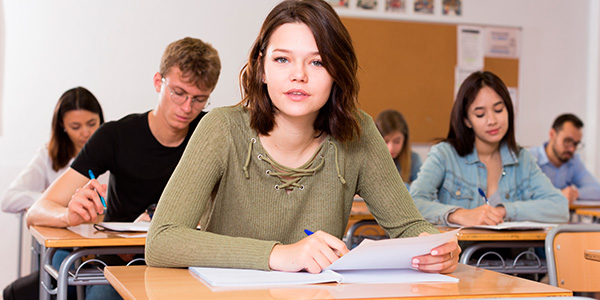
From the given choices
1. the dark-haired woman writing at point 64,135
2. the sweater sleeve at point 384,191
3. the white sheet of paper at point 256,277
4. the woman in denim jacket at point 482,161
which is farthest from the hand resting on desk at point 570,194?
the white sheet of paper at point 256,277

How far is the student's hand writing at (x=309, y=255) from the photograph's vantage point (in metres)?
1.18

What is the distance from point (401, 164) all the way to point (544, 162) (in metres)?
1.29

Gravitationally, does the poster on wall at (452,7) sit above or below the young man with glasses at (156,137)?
above

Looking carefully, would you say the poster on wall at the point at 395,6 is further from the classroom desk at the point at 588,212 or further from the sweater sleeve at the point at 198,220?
the sweater sleeve at the point at 198,220

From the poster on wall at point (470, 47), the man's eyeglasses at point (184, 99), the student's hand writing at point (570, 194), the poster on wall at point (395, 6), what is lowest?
the student's hand writing at point (570, 194)

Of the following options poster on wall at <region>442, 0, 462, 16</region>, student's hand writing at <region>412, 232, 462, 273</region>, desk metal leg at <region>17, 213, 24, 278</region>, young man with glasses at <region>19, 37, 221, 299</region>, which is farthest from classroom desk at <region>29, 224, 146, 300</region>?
poster on wall at <region>442, 0, 462, 16</region>

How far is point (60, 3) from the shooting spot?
4195 millimetres

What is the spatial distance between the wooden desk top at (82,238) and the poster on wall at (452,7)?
13.2ft

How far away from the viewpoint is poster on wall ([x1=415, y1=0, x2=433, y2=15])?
5.31m

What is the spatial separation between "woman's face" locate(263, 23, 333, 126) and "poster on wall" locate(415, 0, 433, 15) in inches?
162

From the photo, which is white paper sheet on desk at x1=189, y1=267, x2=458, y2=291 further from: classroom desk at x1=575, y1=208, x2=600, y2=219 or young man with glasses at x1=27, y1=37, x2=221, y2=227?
classroom desk at x1=575, y1=208, x2=600, y2=219

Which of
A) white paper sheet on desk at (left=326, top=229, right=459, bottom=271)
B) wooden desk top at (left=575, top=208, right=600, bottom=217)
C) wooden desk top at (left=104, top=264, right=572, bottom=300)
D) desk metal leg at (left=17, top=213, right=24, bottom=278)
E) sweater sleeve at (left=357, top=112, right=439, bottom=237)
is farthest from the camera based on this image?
desk metal leg at (left=17, top=213, right=24, bottom=278)

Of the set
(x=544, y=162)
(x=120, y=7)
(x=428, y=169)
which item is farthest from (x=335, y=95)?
(x=544, y=162)

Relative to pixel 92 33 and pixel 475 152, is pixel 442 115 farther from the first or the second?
pixel 92 33
